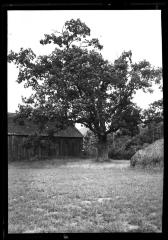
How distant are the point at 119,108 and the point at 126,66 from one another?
0.49 m

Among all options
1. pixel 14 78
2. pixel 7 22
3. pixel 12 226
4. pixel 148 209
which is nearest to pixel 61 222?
pixel 12 226

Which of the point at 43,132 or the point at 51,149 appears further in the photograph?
the point at 43,132

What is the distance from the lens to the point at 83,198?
318cm

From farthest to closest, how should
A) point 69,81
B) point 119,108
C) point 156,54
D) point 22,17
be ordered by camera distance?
1. point 69,81
2. point 119,108
3. point 156,54
4. point 22,17

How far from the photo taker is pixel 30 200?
9.99 feet

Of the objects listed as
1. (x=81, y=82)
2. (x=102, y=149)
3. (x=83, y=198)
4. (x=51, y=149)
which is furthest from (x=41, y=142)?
(x=81, y=82)

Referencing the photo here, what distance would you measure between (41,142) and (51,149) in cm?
13

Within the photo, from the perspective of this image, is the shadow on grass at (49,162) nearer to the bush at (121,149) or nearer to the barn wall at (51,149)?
the barn wall at (51,149)

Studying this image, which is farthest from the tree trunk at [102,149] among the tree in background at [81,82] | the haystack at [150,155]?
the haystack at [150,155]

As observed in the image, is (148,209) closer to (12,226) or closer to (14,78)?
(12,226)

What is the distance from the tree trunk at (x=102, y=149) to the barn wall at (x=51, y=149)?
7.8 inches

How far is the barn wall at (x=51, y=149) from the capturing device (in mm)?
2807

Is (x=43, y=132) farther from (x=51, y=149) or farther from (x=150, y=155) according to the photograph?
(x=150, y=155)
